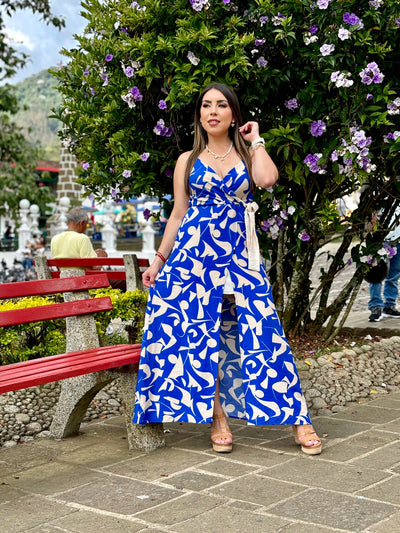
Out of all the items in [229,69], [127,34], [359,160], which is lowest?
[359,160]

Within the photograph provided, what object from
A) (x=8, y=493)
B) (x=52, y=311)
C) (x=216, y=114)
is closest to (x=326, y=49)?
(x=216, y=114)

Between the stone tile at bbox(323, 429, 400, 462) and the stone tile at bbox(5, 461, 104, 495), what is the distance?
1249 millimetres

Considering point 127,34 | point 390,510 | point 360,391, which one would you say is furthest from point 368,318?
point 390,510

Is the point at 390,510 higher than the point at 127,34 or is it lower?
lower

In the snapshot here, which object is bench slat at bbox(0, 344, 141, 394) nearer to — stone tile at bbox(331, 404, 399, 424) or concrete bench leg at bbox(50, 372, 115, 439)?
concrete bench leg at bbox(50, 372, 115, 439)

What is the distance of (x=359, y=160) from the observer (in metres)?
5.59

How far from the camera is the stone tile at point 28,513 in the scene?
3596mm

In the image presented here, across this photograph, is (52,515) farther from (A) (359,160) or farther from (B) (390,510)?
(A) (359,160)

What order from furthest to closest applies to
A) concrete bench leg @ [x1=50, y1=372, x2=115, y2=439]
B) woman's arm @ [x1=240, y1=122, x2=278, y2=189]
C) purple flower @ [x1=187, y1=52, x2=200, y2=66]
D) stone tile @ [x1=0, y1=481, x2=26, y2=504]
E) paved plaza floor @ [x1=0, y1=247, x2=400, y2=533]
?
1. purple flower @ [x1=187, y1=52, x2=200, y2=66]
2. concrete bench leg @ [x1=50, y1=372, x2=115, y2=439]
3. woman's arm @ [x1=240, y1=122, x2=278, y2=189]
4. stone tile @ [x1=0, y1=481, x2=26, y2=504]
5. paved plaza floor @ [x1=0, y1=247, x2=400, y2=533]

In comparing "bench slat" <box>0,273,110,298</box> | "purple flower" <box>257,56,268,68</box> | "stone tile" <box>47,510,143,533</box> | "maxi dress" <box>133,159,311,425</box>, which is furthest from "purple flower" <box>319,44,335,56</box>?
"stone tile" <box>47,510,143,533</box>

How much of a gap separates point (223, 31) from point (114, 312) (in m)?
2.22

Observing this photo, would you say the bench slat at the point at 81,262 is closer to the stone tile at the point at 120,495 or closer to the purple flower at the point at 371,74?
the purple flower at the point at 371,74

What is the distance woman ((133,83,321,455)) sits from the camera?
461 cm

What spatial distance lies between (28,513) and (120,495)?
1.42ft
